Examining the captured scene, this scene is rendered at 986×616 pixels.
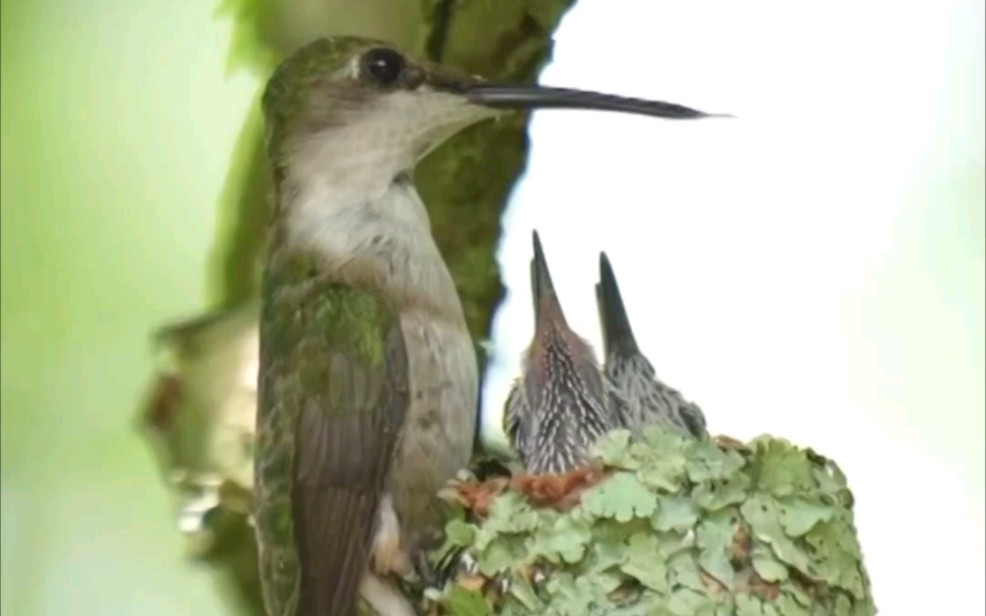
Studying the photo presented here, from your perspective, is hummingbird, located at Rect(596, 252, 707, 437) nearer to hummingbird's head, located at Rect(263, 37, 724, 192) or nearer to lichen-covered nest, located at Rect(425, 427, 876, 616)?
lichen-covered nest, located at Rect(425, 427, 876, 616)

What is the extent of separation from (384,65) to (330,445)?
32 centimetres

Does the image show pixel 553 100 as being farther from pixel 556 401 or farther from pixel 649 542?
pixel 649 542

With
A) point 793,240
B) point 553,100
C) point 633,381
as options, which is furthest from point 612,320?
point 793,240

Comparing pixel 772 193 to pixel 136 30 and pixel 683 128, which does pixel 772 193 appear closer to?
pixel 683 128

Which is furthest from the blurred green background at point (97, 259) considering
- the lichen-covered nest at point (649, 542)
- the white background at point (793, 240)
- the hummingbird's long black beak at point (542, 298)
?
the lichen-covered nest at point (649, 542)

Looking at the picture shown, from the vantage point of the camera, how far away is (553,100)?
4.76 feet

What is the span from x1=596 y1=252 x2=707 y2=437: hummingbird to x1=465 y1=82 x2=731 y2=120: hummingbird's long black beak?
14 centimetres

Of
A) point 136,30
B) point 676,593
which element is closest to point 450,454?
point 676,593

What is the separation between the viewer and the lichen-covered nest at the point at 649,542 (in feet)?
4.16

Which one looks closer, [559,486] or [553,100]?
[559,486]

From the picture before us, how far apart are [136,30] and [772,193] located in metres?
0.73

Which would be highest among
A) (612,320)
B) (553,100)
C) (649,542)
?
(553,100)

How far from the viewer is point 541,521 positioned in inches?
50.6

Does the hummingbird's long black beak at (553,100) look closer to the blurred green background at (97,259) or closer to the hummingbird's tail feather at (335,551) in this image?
the hummingbird's tail feather at (335,551)
